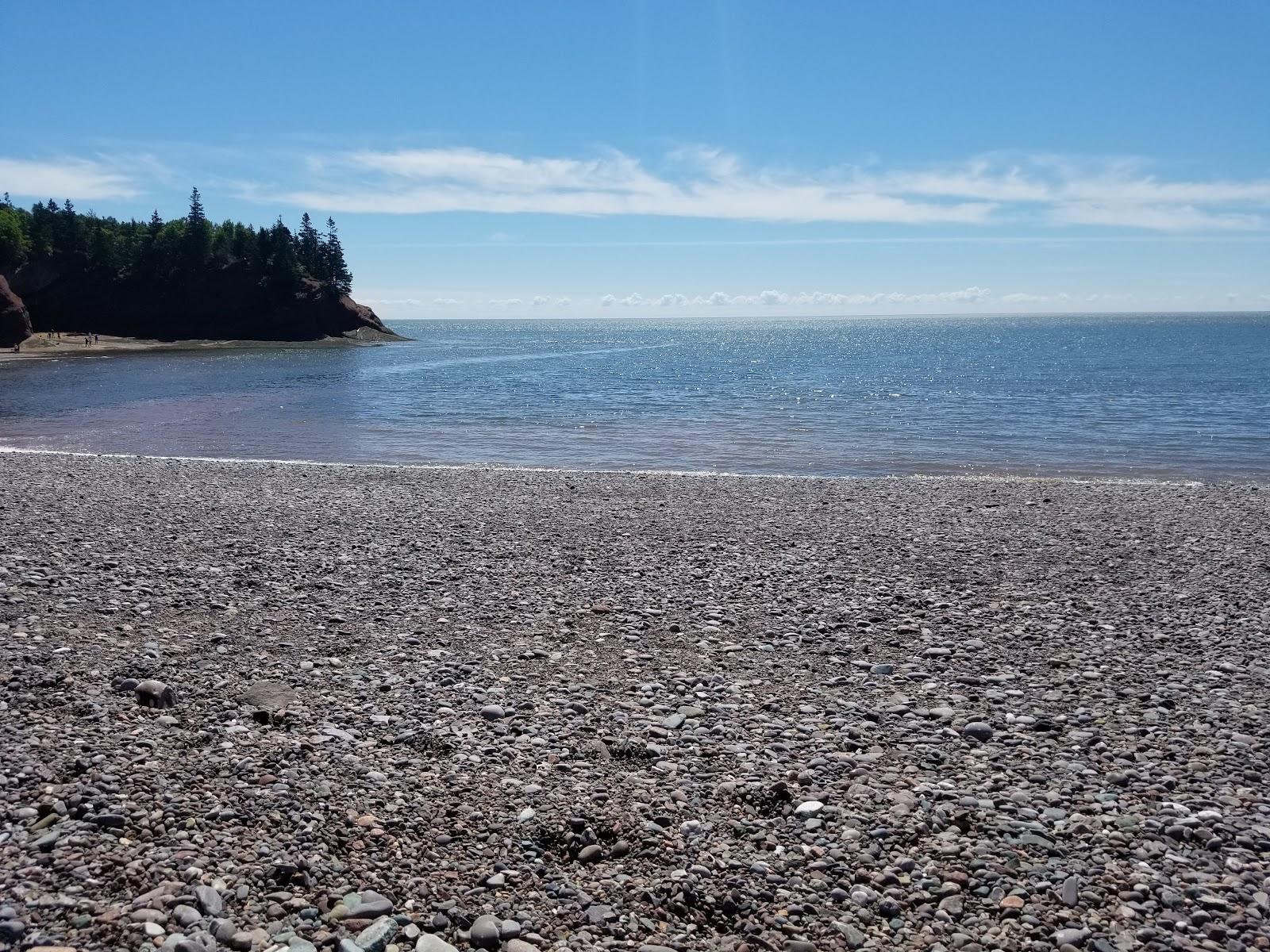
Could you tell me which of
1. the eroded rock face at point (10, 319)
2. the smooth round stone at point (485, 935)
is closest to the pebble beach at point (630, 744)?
the smooth round stone at point (485, 935)

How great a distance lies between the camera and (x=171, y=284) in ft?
452

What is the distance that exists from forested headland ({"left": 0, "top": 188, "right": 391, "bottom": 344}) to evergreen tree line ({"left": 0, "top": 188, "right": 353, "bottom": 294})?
0.17m

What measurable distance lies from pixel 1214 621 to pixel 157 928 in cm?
1087

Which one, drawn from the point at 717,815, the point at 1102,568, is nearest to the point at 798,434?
the point at 1102,568

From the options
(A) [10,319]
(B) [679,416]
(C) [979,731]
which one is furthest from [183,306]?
(C) [979,731]

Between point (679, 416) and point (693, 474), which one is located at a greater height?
point (679, 416)

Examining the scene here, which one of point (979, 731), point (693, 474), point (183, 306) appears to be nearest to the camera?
point (979, 731)

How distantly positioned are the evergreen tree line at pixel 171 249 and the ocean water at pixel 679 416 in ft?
183

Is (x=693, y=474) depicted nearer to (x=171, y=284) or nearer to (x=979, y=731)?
(x=979, y=731)

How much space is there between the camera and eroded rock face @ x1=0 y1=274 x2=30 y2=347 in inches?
3809

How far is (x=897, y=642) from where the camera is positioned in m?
9.70

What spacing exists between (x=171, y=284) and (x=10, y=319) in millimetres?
42131

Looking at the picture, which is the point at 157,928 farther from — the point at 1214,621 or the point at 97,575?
the point at 1214,621

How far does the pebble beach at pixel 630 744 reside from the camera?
16.9 ft
